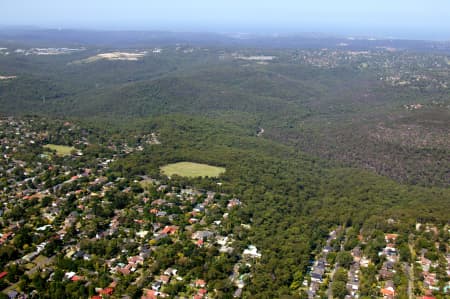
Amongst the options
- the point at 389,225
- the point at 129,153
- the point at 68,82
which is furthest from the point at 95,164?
the point at 68,82

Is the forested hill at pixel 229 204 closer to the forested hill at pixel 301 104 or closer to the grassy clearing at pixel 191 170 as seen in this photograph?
the forested hill at pixel 301 104

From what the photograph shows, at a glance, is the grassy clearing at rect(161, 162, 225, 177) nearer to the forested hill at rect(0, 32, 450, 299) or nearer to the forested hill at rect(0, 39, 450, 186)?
the forested hill at rect(0, 32, 450, 299)

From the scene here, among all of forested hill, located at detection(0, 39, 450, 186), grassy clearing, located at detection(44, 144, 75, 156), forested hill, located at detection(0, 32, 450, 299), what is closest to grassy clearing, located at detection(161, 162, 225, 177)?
forested hill, located at detection(0, 32, 450, 299)

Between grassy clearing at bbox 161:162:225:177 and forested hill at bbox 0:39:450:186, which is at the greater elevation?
forested hill at bbox 0:39:450:186

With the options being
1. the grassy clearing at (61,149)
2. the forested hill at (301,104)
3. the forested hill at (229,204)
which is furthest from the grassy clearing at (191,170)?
the forested hill at (301,104)

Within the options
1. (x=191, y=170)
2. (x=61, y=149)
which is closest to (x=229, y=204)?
(x=191, y=170)

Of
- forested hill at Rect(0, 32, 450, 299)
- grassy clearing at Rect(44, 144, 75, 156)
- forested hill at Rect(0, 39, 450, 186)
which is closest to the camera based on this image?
forested hill at Rect(0, 32, 450, 299)

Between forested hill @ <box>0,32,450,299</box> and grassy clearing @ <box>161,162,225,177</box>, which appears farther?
grassy clearing @ <box>161,162,225,177</box>
